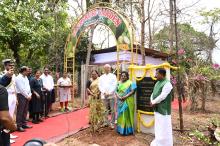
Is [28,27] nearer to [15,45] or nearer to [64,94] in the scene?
[15,45]

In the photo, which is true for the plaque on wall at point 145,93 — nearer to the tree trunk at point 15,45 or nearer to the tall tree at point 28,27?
the tall tree at point 28,27

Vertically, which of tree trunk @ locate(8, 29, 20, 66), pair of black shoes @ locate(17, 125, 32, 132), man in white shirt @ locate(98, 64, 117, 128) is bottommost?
pair of black shoes @ locate(17, 125, 32, 132)

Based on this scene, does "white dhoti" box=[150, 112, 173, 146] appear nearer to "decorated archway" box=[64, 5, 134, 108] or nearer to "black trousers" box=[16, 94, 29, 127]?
"black trousers" box=[16, 94, 29, 127]

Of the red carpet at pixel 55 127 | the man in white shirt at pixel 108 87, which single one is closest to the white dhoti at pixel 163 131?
the man in white shirt at pixel 108 87

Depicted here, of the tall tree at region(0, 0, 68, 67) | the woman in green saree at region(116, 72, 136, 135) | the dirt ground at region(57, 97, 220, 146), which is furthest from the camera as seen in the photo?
the tall tree at region(0, 0, 68, 67)

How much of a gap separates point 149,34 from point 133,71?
12548 mm

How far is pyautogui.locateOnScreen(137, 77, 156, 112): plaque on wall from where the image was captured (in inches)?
281

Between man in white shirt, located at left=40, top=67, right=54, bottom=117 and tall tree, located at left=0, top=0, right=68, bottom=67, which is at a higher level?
tall tree, located at left=0, top=0, right=68, bottom=67

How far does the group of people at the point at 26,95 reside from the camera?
6.59 m

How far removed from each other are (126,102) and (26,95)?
2.69 m

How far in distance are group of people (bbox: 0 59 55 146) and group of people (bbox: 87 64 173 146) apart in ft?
5.52

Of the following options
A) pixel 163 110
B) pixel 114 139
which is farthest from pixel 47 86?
pixel 163 110

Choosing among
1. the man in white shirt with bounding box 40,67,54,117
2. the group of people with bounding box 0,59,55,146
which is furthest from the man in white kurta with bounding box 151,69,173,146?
the man in white shirt with bounding box 40,67,54,117

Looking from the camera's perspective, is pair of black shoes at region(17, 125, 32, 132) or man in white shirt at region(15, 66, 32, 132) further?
pair of black shoes at region(17, 125, 32, 132)
